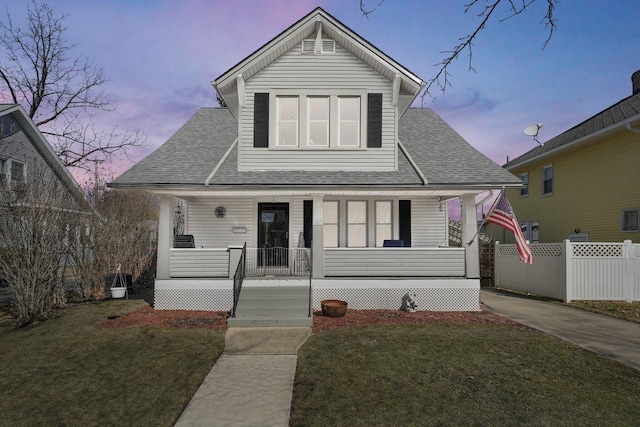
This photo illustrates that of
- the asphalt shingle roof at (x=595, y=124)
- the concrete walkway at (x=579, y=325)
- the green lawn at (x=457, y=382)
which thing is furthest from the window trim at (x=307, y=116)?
the asphalt shingle roof at (x=595, y=124)

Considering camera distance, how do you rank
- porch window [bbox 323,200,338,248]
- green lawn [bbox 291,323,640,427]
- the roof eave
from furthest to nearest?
the roof eave < porch window [bbox 323,200,338,248] < green lawn [bbox 291,323,640,427]

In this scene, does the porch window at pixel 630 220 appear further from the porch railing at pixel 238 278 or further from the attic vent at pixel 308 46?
the porch railing at pixel 238 278

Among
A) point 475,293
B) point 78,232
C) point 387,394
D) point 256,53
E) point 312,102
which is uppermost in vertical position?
point 256,53

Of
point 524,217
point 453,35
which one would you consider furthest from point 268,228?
point 524,217

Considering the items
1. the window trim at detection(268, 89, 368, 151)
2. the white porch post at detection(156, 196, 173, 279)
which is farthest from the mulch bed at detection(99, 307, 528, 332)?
the window trim at detection(268, 89, 368, 151)

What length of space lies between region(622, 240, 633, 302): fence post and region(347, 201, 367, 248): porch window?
27.9 feet

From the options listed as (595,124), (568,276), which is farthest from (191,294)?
(595,124)

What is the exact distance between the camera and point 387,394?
5.32m

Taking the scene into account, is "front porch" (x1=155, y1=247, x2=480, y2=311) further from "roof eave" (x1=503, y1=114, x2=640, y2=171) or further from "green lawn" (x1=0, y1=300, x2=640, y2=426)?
"roof eave" (x1=503, y1=114, x2=640, y2=171)

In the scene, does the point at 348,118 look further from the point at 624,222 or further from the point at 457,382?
the point at 624,222

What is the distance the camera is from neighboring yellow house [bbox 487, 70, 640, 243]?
1433 centimetres

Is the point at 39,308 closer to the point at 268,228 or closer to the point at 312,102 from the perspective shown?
the point at 268,228

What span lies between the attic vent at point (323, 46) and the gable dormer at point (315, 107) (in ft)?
0.09

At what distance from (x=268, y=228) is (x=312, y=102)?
4440 mm
